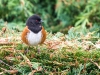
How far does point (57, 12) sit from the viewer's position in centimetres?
690

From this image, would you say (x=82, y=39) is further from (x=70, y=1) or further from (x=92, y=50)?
(x=70, y=1)

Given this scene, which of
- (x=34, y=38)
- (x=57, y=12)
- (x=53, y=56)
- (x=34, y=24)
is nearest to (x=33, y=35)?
(x=34, y=38)

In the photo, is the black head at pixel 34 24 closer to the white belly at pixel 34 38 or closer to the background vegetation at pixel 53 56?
the white belly at pixel 34 38

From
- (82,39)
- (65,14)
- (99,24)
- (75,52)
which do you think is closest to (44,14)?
(65,14)

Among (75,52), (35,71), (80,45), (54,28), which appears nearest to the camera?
(35,71)

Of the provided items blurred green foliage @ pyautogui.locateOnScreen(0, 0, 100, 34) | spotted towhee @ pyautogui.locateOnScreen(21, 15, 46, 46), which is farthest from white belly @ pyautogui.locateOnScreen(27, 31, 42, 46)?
blurred green foliage @ pyautogui.locateOnScreen(0, 0, 100, 34)

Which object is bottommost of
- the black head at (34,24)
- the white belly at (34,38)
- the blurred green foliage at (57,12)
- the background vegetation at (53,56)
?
the background vegetation at (53,56)

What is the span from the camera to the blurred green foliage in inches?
244

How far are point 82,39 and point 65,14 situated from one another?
3.57 m

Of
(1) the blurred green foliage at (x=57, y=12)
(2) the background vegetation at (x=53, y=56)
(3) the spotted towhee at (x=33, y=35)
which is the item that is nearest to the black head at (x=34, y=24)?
(3) the spotted towhee at (x=33, y=35)

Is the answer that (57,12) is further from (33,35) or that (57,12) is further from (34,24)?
(33,35)

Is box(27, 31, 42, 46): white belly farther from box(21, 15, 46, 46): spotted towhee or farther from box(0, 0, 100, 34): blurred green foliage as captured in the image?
box(0, 0, 100, 34): blurred green foliage

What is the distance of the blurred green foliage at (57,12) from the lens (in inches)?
244

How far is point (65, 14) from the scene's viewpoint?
697 centimetres
